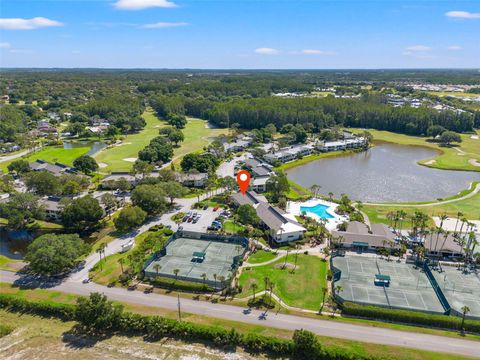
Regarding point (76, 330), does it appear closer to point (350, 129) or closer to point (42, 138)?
point (42, 138)

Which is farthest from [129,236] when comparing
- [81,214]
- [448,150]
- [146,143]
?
[448,150]

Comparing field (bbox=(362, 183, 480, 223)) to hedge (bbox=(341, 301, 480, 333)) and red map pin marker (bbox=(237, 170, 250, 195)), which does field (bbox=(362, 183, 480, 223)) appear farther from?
hedge (bbox=(341, 301, 480, 333))

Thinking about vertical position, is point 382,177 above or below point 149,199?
below

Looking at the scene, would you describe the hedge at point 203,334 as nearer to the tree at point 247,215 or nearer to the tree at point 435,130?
the tree at point 247,215

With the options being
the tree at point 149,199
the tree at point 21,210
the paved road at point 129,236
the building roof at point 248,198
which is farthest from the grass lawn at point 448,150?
the tree at point 21,210

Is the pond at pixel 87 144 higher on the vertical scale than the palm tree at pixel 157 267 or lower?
lower

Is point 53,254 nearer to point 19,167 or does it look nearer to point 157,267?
point 157,267

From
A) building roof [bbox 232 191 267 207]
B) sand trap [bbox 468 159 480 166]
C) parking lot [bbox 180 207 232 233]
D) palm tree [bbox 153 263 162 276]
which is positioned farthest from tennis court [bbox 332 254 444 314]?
sand trap [bbox 468 159 480 166]
